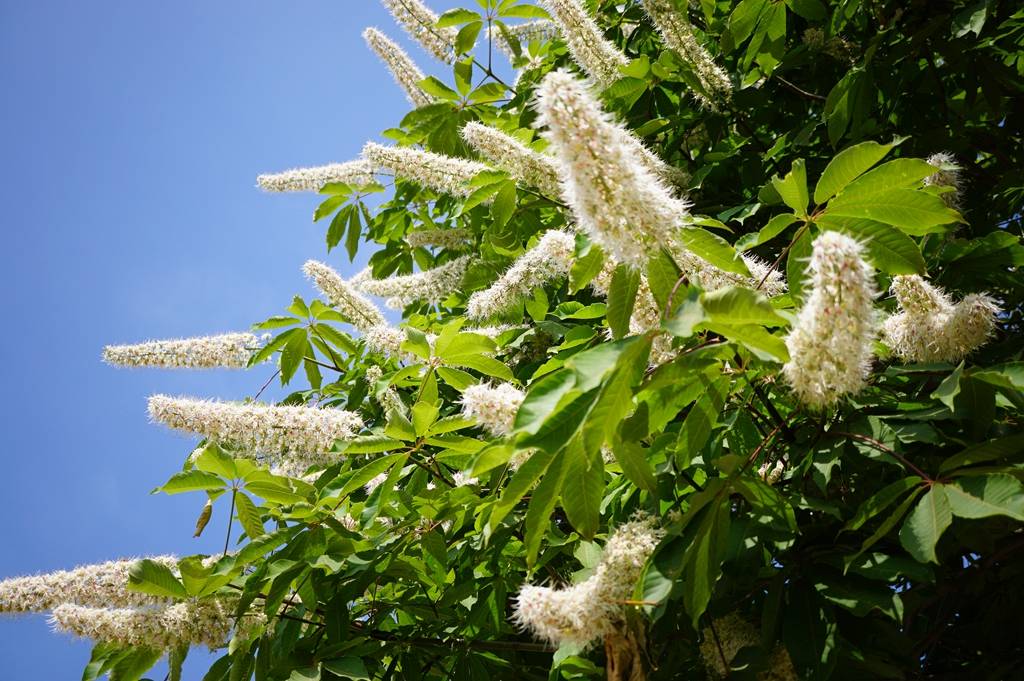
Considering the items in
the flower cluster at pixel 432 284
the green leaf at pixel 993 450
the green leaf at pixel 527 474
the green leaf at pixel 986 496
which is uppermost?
the flower cluster at pixel 432 284

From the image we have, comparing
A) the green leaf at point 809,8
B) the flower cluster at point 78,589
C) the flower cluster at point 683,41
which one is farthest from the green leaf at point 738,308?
the green leaf at point 809,8

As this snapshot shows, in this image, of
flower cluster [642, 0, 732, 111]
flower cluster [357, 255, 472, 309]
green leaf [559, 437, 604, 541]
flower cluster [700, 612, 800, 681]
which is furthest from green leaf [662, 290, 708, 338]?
flower cluster [357, 255, 472, 309]

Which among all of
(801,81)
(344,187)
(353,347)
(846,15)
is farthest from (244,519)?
(801,81)

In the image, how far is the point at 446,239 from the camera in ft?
14.7

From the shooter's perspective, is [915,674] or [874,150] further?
[915,674]

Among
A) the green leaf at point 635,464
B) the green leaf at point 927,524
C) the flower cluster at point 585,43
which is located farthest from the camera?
the flower cluster at point 585,43

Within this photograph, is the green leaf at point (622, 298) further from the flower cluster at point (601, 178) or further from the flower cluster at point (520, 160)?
the flower cluster at point (520, 160)

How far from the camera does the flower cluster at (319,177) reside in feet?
15.1

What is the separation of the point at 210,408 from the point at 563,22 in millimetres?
1823

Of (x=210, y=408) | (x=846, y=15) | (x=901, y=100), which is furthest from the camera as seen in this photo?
(x=901, y=100)

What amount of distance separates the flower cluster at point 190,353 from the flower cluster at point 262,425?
115 centimetres

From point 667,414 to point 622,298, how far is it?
27cm

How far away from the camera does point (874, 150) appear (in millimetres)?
1835

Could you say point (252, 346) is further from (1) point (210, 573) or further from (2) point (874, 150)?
(2) point (874, 150)
